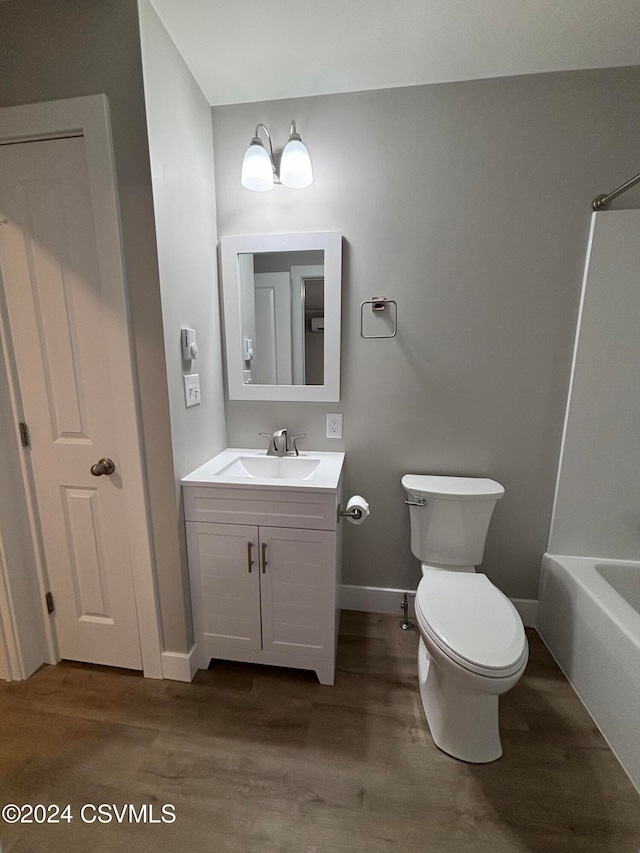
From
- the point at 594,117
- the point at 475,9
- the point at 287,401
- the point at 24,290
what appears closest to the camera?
the point at 475,9

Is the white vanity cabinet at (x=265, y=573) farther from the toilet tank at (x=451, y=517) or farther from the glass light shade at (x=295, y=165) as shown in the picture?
the glass light shade at (x=295, y=165)

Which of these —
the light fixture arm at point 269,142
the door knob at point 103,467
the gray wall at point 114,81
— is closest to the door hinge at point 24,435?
the door knob at point 103,467

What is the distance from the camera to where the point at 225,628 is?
1.50 m

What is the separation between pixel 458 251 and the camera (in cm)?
158

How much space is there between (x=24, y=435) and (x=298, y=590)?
1276 mm

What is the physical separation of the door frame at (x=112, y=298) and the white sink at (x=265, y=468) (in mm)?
253

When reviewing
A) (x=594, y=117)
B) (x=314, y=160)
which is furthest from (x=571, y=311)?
(x=314, y=160)

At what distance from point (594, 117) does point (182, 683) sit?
2927 mm

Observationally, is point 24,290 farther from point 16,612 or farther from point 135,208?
point 16,612

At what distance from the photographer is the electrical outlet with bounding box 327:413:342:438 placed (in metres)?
1.79

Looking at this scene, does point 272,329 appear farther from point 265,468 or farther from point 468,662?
point 468,662

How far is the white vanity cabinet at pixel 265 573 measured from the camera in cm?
137

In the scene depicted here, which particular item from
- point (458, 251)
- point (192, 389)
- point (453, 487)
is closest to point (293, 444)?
point (192, 389)

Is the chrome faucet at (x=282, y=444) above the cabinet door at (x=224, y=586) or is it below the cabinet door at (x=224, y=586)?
above
